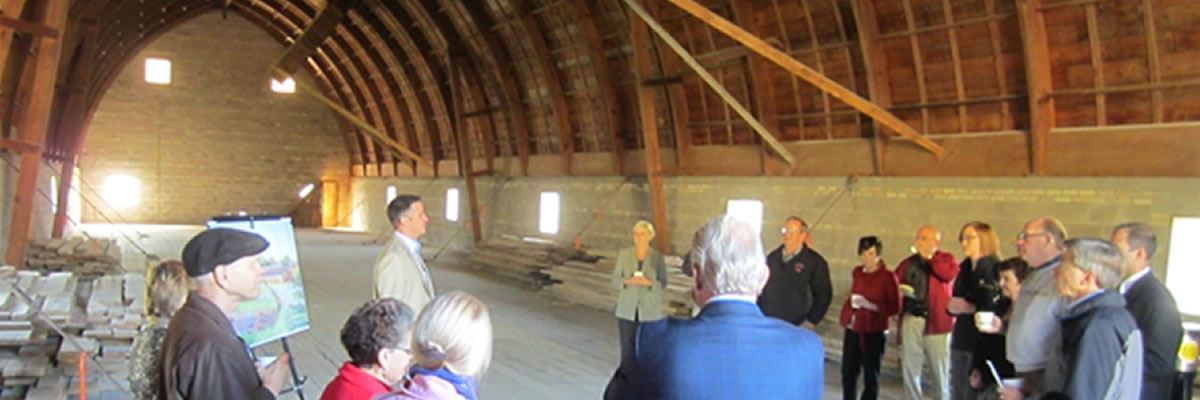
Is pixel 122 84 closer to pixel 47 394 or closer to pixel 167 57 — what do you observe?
pixel 167 57

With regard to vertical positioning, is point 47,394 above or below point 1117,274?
below

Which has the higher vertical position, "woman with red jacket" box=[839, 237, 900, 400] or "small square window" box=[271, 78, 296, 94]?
"small square window" box=[271, 78, 296, 94]

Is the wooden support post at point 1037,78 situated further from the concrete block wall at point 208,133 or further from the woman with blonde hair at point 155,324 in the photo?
the concrete block wall at point 208,133

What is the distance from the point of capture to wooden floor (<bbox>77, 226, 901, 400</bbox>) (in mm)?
8094

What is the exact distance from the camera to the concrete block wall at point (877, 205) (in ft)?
29.2

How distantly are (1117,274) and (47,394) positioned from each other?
260 inches

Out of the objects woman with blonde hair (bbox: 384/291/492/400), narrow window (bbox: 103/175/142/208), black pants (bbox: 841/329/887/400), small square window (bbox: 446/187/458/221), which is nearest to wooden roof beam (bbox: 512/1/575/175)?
small square window (bbox: 446/187/458/221)

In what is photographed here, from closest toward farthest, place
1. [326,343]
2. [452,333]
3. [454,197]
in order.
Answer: [452,333], [326,343], [454,197]

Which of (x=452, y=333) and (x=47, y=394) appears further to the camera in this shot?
(x=47, y=394)

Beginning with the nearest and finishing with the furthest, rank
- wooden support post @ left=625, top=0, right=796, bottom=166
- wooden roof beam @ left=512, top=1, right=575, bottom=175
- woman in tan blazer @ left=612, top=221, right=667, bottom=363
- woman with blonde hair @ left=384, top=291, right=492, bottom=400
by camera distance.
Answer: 1. woman with blonde hair @ left=384, top=291, right=492, bottom=400
2. woman in tan blazer @ left=612, top=221, right=667, bottom=363
3. wooden support post @ left=625, top=0, right=796, bottom=166
4. wooden roof beam @ left=512, top=1, right=575, bottom=175

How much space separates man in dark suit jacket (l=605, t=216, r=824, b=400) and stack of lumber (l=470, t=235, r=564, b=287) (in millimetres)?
13578

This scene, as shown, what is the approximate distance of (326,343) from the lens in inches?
397

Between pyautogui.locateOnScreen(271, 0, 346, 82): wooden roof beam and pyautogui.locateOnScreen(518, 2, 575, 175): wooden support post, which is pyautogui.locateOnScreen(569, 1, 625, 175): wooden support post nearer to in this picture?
pyautogui.locateOnScreen(518, 2, 575, 175): wooden support post

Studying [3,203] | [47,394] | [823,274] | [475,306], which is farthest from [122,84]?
[475,306]
